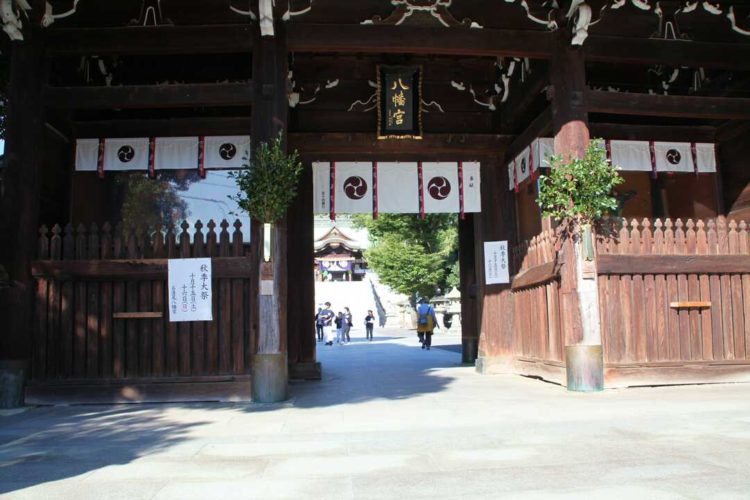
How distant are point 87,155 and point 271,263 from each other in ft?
17.3

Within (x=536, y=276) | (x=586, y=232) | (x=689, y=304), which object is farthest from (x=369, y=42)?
(x=689, y=304)

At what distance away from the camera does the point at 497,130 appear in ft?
41.3

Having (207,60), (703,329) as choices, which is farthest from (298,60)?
(703,329)

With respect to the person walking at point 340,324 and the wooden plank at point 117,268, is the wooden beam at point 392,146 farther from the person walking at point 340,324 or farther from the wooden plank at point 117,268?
the person walking at point 340,324

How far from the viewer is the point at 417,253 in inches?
1326

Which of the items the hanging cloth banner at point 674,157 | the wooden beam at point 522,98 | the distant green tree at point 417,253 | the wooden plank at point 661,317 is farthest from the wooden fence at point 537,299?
the distant green tree at point 417,253

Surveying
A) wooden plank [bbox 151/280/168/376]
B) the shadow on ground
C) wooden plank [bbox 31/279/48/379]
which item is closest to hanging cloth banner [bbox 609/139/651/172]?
wooden plank [bbox 151/280/168/376]

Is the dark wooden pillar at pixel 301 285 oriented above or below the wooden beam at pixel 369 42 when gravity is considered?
below

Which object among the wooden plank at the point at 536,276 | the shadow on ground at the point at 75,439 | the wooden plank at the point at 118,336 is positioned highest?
the wooden plank at the point at 536,276

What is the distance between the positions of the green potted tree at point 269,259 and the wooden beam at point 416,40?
190 centimetres

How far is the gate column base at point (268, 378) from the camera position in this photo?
842cm

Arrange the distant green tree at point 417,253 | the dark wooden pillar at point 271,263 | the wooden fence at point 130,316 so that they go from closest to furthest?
the dark wooden pillar at point 271,263 → the wooden fence at point 130,316 → the distant green tree at point 417,253

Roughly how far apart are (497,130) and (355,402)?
685 cm

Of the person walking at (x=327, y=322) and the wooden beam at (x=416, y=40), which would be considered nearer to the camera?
the wooden beam at (x=416, y=40)
